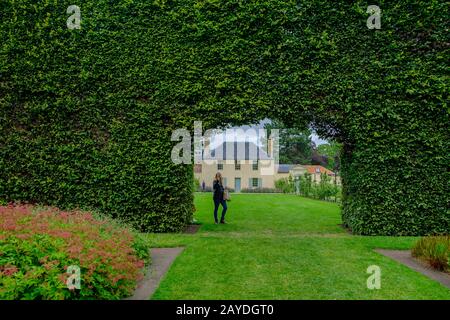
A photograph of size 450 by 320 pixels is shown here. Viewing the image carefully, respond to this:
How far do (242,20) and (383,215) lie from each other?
7.47 metres

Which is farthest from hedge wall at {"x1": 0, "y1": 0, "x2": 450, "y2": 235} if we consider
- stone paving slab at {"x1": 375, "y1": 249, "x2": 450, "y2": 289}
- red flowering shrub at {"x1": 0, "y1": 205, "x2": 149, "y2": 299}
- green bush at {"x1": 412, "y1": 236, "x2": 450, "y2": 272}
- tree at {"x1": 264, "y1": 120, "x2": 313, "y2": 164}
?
tree at {"x1": 264, "y1": 120, "x2": 313, "y2": 164}

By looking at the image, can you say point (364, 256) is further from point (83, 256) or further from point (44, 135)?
point (44, 135)

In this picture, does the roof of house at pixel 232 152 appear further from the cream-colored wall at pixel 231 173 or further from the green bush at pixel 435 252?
the green bush at pixel 435 252

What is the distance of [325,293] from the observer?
230 inches

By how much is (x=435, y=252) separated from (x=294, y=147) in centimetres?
6147

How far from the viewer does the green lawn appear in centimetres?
585

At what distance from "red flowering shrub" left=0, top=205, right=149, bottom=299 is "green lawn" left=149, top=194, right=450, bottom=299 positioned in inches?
29.7

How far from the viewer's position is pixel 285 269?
7188 mm

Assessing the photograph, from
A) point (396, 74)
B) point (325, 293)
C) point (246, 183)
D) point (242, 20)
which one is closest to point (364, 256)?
point (325, 293)

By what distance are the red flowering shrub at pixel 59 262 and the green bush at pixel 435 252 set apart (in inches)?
228

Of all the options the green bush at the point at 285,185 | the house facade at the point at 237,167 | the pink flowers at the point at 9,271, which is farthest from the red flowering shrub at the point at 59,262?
the house facade at the point at 237,167

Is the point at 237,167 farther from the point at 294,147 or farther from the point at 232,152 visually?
the point at 294,147

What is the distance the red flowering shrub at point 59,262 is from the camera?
Result: 4891 mm

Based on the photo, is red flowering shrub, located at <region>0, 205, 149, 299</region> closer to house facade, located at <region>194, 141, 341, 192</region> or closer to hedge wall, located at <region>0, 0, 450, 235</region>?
hedge wall, located at <region>0, 0, 450, 235</region>
